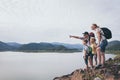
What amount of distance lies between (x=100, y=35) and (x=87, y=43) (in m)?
1.35

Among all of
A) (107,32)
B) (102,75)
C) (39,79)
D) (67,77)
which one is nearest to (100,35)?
(107,32)

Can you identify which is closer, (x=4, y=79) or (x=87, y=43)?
(x=87, y=43)

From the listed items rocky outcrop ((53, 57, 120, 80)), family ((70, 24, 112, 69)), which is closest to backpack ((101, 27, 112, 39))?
family ((70, 24, 112, 69))

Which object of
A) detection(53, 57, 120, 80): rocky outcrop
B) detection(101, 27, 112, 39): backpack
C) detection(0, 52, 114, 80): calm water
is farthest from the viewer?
detection(0, 52, 114, 80): calm water

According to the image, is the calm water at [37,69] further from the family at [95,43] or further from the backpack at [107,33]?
the backpack at [107,33]

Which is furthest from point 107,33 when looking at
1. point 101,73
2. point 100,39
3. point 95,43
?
point 101,73

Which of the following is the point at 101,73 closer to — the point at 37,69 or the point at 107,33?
the point at 107,33

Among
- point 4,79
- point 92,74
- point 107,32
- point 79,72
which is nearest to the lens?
point 107,32

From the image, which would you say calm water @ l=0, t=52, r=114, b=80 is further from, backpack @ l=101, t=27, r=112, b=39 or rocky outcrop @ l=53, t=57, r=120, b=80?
backpack @ l=101, t=27, r=112, b=39

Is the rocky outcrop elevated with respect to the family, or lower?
lower

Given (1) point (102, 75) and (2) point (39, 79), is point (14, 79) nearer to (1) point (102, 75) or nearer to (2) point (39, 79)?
(2) point (39, 79)

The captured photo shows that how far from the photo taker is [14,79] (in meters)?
44.2

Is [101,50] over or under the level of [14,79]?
over

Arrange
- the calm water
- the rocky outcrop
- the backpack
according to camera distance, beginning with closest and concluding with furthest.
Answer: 1. the backpack
2. the rocky outcrop
3. the calm water
